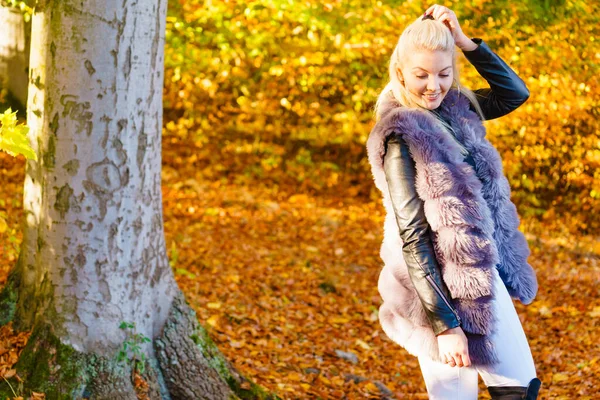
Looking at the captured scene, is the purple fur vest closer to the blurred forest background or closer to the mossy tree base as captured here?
the mossy tree base

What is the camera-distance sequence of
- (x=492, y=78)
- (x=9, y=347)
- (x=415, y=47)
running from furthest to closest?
1. (x=9, y=347)
2. (x=492, y=78)
3. (x=415, y=47)

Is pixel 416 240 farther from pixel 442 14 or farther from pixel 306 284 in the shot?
pixel 306 284

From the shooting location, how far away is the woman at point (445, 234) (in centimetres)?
236

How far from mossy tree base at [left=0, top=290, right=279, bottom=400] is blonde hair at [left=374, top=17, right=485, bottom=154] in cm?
179

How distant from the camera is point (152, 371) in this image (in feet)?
11.8

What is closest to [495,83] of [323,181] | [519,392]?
[519,392]

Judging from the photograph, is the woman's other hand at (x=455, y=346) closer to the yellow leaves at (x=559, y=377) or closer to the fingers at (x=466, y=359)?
the fingers at (x=466, y=359)

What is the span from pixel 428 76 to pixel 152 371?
82.6 inches

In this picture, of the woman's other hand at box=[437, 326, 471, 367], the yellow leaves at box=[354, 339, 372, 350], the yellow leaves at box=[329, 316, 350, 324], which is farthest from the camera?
the yellow leaves at box=[329, 316, 350, 324]

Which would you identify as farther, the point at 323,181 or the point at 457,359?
the point at 323,181

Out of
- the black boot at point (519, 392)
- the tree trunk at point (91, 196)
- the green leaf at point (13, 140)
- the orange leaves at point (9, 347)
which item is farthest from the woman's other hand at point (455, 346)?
the orange leaves at point (9, 347)

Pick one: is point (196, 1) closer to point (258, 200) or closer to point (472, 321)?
point (258, 200)

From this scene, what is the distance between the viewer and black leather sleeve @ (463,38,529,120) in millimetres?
2775

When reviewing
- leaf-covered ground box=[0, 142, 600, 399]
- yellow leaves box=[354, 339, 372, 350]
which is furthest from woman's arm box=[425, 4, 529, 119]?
yellow leaves box=[354, 339, 372, 350]
